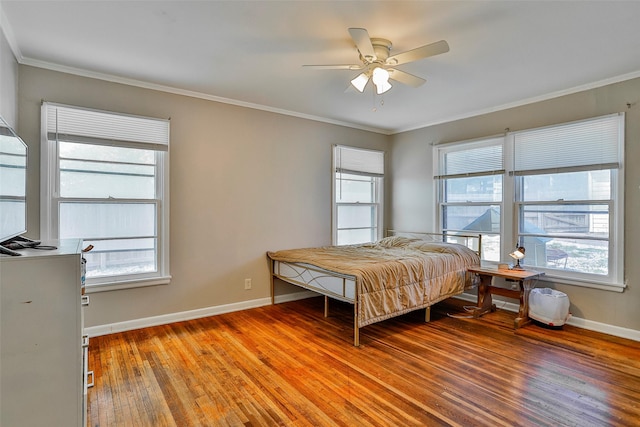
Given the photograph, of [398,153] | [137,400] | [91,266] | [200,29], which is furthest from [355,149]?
[137,400]

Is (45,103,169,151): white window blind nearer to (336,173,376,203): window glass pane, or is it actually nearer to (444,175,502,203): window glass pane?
(336,173,376,203): window glass pane

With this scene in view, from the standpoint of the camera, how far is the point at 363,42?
84.8 inches

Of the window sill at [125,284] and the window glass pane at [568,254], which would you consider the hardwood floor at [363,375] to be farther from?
the window glass pane at [568,254]

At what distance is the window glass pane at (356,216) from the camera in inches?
195

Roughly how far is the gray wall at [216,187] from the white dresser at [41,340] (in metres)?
1.94

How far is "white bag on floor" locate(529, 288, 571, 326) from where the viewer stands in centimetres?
334

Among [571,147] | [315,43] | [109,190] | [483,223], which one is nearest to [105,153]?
[109,190]

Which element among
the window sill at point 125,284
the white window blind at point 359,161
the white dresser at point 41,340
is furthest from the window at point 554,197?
the white dresser at point 41,340

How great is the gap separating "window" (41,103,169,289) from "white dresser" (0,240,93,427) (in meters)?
1.87

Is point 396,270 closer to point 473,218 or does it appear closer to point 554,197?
point 473,218

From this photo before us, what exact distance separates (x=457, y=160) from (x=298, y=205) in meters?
2.28

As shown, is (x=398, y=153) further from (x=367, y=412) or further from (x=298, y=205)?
(x=367, y=412)

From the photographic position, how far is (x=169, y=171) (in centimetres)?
352

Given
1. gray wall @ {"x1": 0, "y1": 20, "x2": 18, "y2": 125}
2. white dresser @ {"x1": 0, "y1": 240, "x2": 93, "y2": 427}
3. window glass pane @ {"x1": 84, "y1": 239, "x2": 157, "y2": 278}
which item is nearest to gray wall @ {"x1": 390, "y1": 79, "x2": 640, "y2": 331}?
window glass pane @ {"x1": 84, "y1": 239, "x2": 157, "y2": 278}
